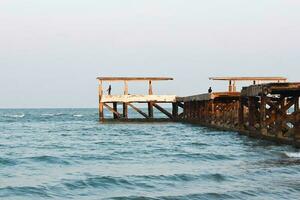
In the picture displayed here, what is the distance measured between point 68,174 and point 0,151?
7.45 meters

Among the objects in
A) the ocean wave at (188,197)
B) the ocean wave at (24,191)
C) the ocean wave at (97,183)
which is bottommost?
the ocean wave at (188,197)

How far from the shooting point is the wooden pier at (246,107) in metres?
21.9

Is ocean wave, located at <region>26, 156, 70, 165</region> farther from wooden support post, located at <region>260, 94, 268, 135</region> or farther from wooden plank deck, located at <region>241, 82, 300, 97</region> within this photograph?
wooden support post, located at <region>260, 94, 268, 135</region>

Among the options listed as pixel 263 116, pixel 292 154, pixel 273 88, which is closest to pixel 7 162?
pixel 292 154

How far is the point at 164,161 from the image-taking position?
58.0ft

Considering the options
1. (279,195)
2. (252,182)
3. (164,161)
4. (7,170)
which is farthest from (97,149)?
(279,195)

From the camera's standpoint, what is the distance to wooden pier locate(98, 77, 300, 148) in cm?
2191

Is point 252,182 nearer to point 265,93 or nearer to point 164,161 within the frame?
point 164,161

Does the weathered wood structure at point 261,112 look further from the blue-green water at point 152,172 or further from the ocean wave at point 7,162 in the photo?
the ocean wave at point 7,162

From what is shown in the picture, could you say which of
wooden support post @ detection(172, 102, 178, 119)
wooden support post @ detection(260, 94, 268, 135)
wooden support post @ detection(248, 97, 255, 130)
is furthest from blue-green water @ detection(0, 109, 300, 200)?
wooden support post @ detection(172, 102, 178, 119)

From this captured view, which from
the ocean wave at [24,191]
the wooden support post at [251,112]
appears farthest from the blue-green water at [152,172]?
the wooden support post at [251,112]

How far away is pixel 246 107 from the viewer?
3275 centimetres

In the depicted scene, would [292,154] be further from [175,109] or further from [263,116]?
[175,109]

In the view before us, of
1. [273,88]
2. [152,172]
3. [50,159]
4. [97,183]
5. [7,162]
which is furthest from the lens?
[273,88]
